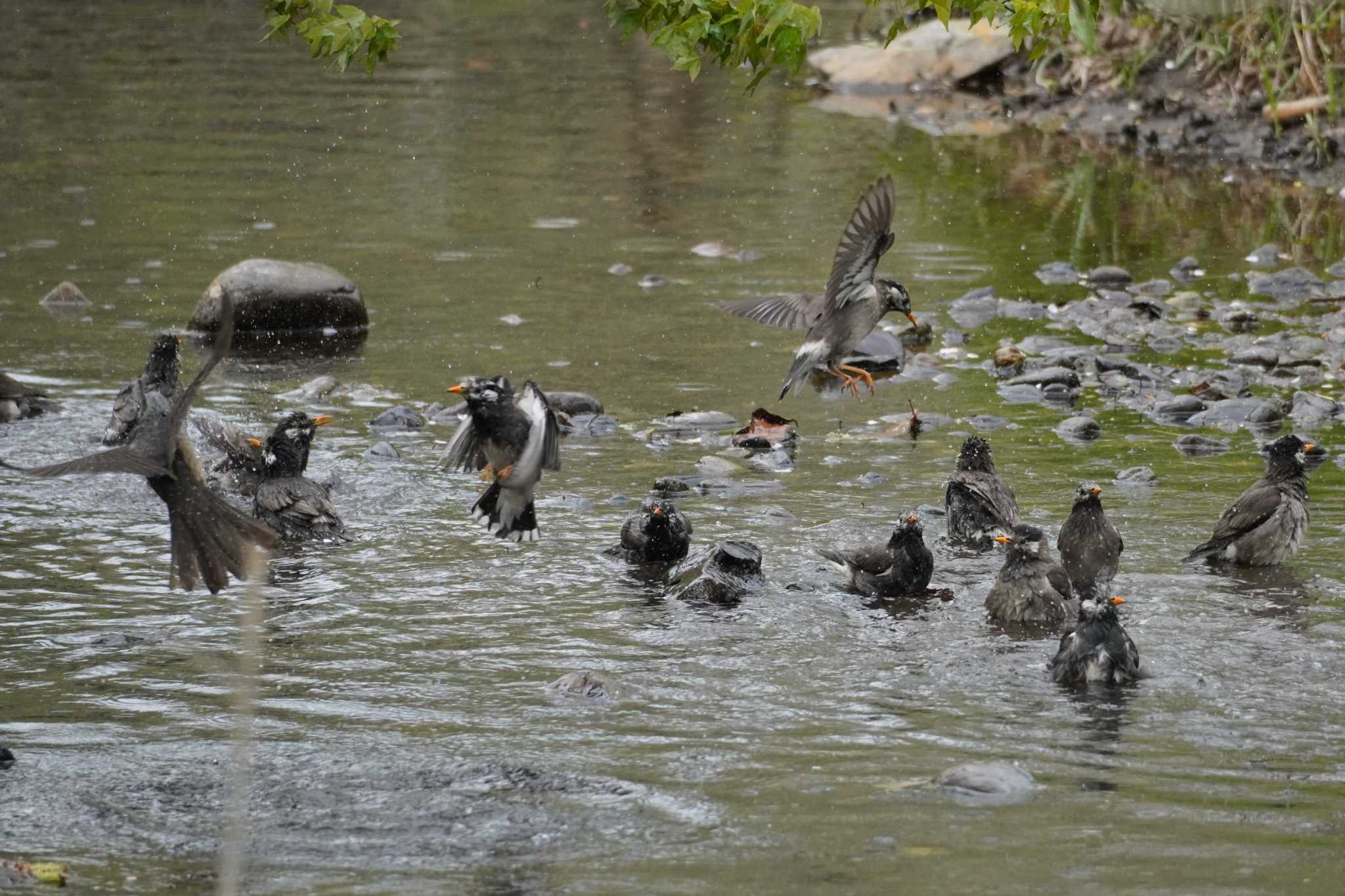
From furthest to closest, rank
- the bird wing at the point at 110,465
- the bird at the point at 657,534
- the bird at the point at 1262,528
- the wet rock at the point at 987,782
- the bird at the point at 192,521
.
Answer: the bird at the point at 657,534 < the bird at the point at 1262,528 < the bird at the point at 192,521 < the bird wing at the point at 110,465 < the wet rock at the point at 987,782

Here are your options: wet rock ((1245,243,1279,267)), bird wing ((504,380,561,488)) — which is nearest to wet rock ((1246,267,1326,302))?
wet rock ((1245,243,1279,267))

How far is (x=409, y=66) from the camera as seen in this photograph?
31984mm

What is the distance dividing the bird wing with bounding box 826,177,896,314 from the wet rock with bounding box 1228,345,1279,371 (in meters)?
3.72

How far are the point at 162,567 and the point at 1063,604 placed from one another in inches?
193

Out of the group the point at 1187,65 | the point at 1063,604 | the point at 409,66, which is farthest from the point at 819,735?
the point at 409,66

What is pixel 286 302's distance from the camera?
623 inches

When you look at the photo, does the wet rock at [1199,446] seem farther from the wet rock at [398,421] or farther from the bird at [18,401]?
the bird at [18,401]

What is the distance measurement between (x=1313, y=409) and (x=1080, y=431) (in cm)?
171

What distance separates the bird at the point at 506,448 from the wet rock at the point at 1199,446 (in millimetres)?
4834

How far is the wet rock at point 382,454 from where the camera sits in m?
12.0

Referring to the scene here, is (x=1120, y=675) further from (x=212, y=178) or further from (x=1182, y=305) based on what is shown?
(x=212, y=178)

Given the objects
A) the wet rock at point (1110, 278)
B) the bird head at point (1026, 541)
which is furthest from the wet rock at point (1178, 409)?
the wet rock at point (1110, 278)

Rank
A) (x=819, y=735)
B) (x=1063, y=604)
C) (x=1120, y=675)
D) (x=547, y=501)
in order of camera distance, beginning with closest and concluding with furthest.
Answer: (x=819, y=735) < (x=1120, y=675) < (x=1063, y=604) < (x=547, y=501)

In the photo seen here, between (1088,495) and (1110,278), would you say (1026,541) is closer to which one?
(1088,495)
